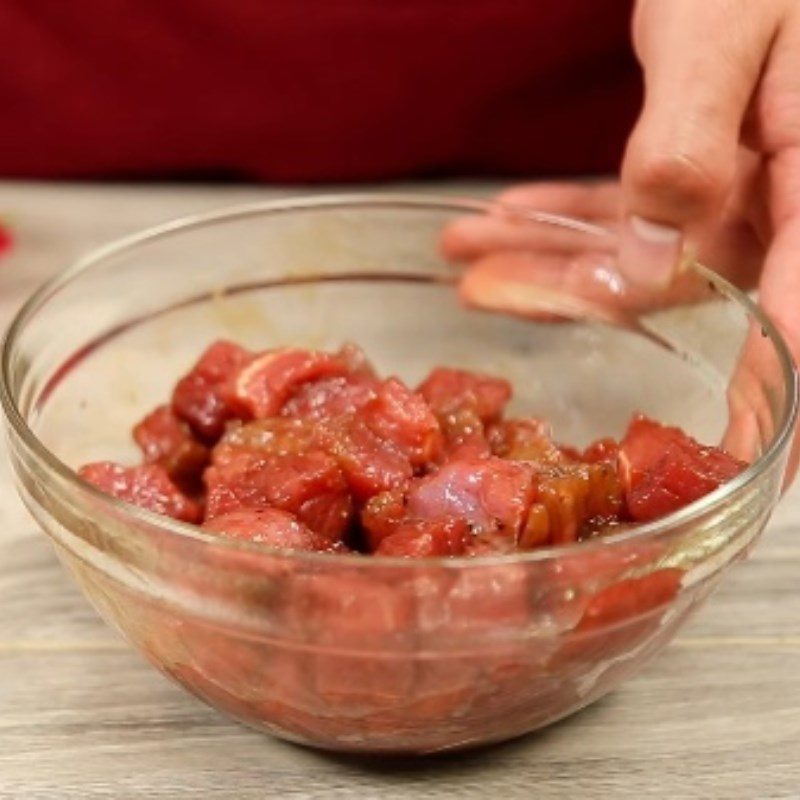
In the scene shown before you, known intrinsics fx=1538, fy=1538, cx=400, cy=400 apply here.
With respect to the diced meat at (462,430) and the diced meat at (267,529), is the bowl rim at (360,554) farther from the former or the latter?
the diced meat at (462,430)

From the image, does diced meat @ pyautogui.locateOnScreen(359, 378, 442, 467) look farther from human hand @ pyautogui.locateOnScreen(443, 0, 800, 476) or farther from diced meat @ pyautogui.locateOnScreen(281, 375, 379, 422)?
human hand @ pyautogui.locateOnScreen(443, 0, 800, 476)

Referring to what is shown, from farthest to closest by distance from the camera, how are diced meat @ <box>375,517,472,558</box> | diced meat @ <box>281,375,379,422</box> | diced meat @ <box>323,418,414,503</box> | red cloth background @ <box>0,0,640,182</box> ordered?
red cloth background @ <box>0,0,640,182</box>
diced meat @ <box>281,375,379,422</box>
diced meat @ <box>323,418,414,503</box>
diced meat @ <box>375,517,472,558</box>

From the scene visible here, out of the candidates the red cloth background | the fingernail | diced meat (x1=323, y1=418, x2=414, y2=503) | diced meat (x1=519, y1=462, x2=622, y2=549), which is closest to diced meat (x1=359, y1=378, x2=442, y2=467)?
diced meat (x1=323, y1=418, x2=414, y2=503)

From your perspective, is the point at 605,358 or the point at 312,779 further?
the point at 605,358

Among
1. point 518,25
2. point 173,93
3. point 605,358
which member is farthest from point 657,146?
point 173,93

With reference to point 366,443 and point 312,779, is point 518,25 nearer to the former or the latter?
point 366,443

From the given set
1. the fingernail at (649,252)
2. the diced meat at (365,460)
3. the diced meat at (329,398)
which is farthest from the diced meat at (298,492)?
the fingernail at (649,252)

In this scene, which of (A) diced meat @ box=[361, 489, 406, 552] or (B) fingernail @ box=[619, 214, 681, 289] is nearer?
(A) diced meat @ box=[361, 489, 406, 552]
